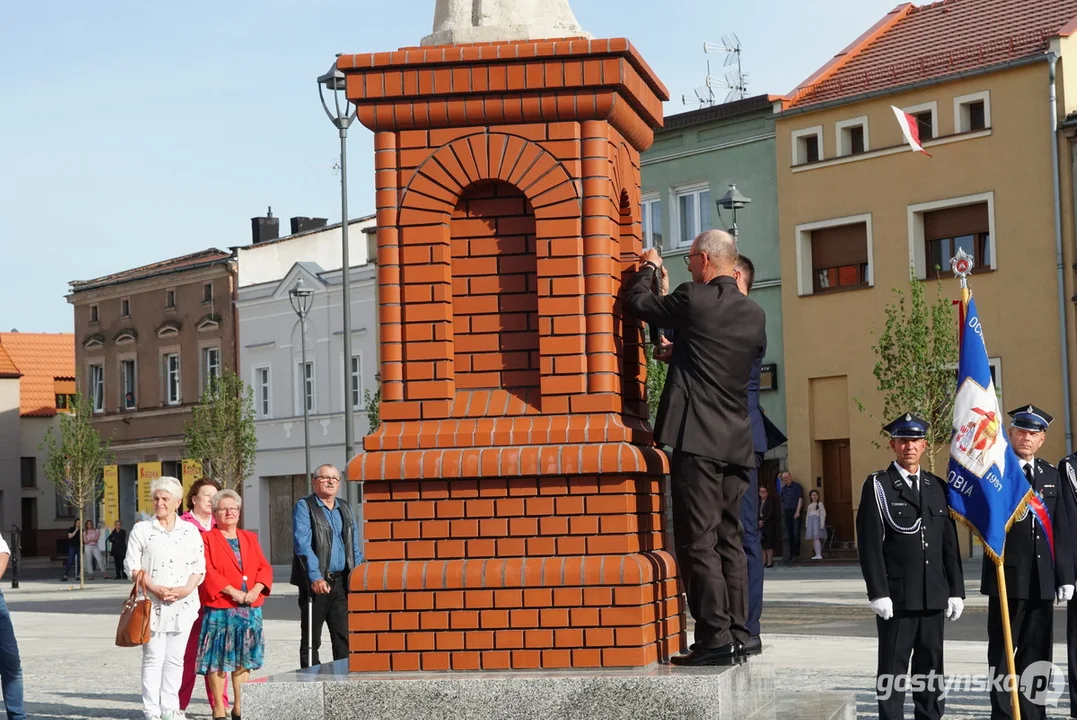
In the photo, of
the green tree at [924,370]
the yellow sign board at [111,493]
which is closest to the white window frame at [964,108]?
the green tree at [924,370]

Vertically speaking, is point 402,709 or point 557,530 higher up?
point 557,530

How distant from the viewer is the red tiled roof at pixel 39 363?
73.4 metres

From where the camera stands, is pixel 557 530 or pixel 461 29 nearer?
pixel 557 530

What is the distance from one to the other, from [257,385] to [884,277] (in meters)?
22.7

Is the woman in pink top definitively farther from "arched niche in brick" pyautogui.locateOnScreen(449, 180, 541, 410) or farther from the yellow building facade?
the yellow building facade

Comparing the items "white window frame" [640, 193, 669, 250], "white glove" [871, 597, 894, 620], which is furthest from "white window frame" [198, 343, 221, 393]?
"white glove" [871, 597, 894, 620]

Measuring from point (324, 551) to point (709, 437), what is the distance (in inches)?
263

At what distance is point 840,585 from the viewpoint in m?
29.1

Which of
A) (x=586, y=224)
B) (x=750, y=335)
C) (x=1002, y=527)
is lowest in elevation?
(x=1002, y=527)

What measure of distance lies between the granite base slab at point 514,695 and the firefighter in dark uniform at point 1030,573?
397cm

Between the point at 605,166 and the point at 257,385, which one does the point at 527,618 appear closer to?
the point at 605,166

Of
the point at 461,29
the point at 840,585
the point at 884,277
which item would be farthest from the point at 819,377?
the point at 461,29

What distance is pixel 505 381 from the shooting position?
26.1ft

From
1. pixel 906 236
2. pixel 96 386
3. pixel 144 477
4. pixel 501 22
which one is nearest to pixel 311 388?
pixel 144 477
